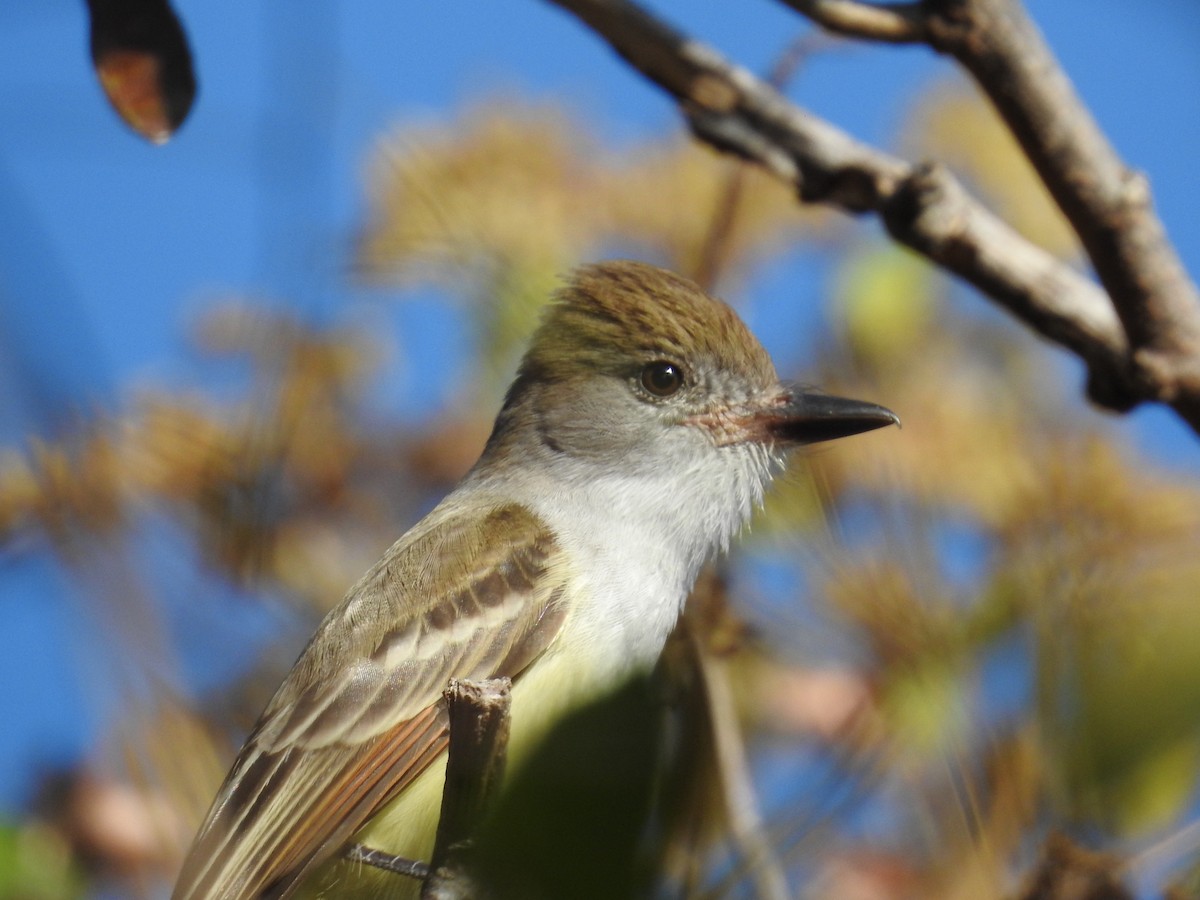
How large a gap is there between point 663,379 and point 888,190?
3.31 ft

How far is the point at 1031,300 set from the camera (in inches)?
117

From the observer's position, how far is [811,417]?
367 centimetres

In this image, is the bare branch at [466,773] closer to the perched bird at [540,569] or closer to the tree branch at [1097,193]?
the perched bird at [540,569]

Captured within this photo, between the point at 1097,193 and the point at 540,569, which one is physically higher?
the point at 1097,193

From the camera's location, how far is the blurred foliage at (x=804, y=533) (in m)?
1.94

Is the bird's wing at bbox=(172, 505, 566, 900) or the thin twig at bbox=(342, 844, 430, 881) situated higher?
the bird's wing at bbox=(172, 505, 566, 900)

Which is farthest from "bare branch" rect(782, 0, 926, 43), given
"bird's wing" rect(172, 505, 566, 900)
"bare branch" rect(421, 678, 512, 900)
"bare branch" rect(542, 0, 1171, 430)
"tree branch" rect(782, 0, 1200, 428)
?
"bare branch" rect(421, 678, 512, 900)

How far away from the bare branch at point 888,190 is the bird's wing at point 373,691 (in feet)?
3.49

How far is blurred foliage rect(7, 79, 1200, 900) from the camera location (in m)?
1.94

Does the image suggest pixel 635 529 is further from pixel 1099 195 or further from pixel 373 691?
pixel 1099 195

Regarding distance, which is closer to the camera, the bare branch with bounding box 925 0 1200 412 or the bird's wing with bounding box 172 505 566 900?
the bare branch with bounding box 925 0 1200 412

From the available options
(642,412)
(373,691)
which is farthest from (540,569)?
(642,412)

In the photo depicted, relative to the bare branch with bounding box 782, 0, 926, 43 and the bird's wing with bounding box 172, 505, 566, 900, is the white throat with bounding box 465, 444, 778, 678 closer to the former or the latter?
the bird's wing with bounding box 172, 505, 566, 900

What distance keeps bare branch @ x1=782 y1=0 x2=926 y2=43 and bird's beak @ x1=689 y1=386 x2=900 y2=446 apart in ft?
3.04
